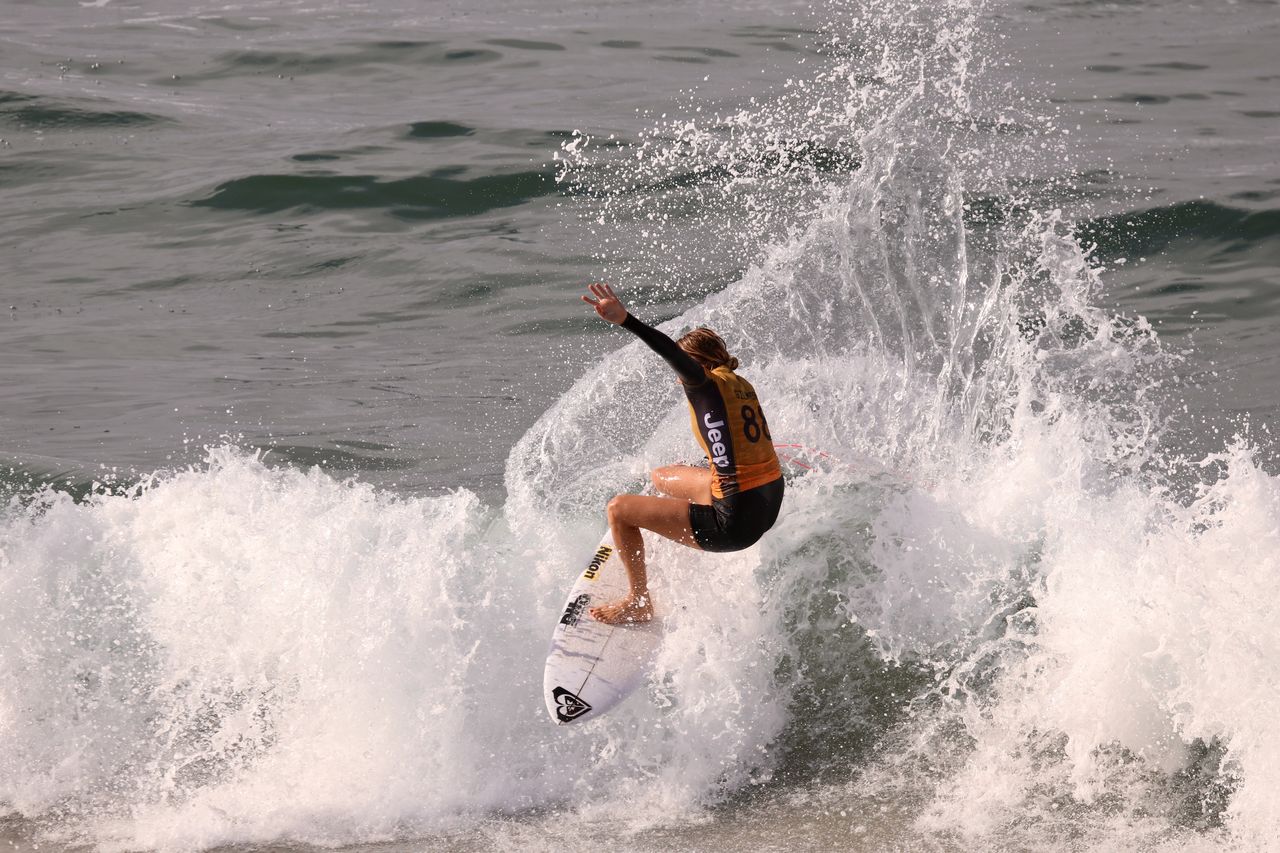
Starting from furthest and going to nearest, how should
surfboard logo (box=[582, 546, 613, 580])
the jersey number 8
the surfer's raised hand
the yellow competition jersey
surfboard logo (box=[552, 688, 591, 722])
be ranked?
surfboard logo (box=[582, 546, 613, 580]), surfboard logo (box=[552, 688, 591, 722]), the jersey number 8, the yellow competition jersey, the surfer's raised hand

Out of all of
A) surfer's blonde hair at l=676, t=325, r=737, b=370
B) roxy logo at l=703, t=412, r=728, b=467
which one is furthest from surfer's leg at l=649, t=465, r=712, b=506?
surfer's blonde hair at l=676, t=325, r=737, b=370

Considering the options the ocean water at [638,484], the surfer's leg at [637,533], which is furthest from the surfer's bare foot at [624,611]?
the ocean water at [638,484]

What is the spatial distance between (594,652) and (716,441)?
4.29 feet

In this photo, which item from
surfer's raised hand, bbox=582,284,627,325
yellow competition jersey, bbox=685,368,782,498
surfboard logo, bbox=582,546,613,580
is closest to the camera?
surfer's raised hand, bbox=582,284,627,325

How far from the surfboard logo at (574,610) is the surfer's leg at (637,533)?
0.23 ft

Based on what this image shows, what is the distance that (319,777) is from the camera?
6578 mm

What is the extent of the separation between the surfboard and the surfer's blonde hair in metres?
1.27

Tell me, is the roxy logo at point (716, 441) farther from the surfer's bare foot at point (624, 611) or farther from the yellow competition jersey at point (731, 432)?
the surfer's bare foot at point (624, 611)

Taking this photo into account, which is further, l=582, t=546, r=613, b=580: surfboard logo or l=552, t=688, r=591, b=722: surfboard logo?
l=582, t=546, r=613, b=580: surfboard logo

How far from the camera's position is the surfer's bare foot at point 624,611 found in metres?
6.83

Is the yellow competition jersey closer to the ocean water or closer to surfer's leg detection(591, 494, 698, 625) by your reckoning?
surfer's leg detection(591, 494, 698, 625)

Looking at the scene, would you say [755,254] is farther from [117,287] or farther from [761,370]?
[117,287]

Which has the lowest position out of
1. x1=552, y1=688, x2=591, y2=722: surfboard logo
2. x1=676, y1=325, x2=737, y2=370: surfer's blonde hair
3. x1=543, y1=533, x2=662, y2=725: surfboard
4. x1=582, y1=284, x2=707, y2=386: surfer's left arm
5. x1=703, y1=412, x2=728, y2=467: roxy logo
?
x1=552, y1=688, x2=591, y2=722: surfboard logo

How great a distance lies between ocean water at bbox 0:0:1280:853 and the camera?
6438mm
